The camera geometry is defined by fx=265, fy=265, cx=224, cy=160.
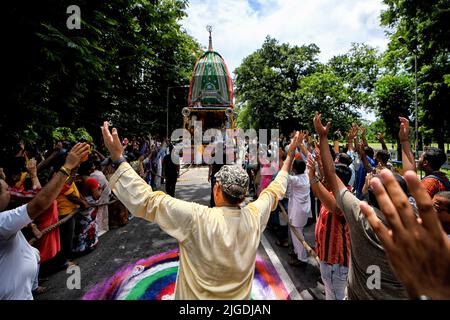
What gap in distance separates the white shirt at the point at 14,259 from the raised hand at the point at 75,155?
41cm

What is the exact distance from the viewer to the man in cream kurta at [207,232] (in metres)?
1.68

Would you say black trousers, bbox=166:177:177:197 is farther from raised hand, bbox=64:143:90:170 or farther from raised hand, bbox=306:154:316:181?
raised hand, bbox=64:143:90:170

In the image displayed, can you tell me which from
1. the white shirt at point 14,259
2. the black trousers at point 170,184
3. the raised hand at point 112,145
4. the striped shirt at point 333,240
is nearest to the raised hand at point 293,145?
the striped shirt at point 333,240

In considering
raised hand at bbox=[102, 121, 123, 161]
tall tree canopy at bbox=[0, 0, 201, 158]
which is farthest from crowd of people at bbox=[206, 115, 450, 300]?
tall tree canopy at bbox=[0, 0, 201, 158]

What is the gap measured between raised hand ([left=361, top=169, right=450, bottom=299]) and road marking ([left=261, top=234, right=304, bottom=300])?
3014 millimetres

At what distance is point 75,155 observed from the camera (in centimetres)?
200

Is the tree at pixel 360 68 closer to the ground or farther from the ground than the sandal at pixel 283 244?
farther from the ground

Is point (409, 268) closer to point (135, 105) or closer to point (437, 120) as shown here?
point (135, 105)

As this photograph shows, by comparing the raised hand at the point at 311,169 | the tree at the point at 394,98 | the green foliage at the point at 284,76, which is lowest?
the raised hand at the point at 311,169

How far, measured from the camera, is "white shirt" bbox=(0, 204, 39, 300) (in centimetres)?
186

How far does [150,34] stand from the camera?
36.8 ft

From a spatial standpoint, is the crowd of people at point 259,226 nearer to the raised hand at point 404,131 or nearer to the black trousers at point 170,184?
the raised hand at point 404,131
